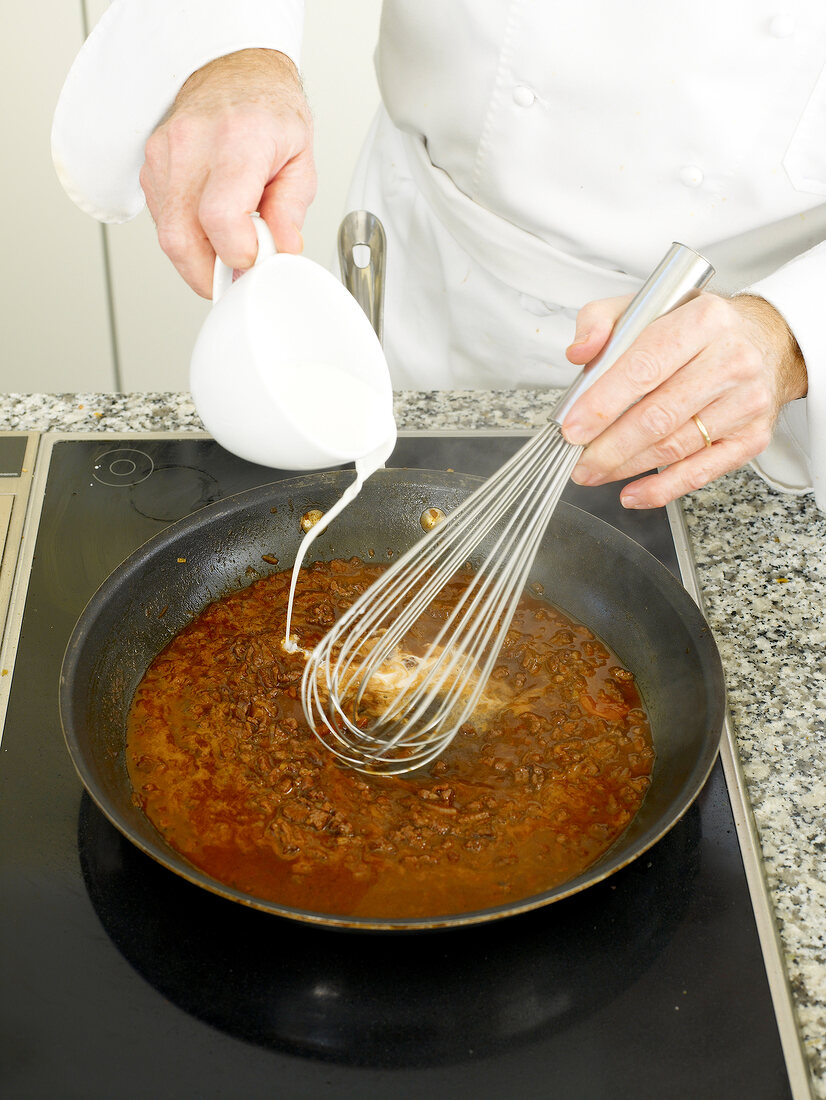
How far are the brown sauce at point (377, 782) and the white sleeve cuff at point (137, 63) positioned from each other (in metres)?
0.48

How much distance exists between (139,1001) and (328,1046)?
5.0 inches

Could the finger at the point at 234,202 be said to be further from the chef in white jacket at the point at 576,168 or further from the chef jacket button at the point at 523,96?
the chef jacket button at the point at 523,96

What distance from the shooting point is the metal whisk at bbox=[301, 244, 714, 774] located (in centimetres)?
76

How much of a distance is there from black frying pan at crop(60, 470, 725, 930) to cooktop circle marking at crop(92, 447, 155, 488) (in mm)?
175

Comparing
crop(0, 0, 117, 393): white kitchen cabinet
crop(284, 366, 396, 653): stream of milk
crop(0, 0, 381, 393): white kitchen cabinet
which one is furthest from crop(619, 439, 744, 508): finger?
crop(0, 0, 117, 393): white kitchen cabinet

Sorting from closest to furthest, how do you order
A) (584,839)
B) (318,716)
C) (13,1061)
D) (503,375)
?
1. (13,1061)
2. (584,839)
3. (318,716)
4. (503,375)

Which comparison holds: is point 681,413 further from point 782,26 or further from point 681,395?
point 782,26

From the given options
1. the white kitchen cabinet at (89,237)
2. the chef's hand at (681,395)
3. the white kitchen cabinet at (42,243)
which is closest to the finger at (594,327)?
the chef's hand at (681,395)

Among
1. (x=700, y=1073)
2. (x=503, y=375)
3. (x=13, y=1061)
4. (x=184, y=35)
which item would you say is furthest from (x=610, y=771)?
(x=184, y=35)

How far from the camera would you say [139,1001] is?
62 centimetres

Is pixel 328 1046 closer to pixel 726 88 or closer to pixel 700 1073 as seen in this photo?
pixel 700 1073

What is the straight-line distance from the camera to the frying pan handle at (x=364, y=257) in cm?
88

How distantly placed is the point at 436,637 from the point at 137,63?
619 mm

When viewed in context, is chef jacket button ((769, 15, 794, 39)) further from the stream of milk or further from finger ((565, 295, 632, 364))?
the stream of milk
